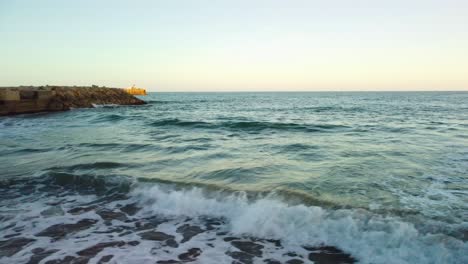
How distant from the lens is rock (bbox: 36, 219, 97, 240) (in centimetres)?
468

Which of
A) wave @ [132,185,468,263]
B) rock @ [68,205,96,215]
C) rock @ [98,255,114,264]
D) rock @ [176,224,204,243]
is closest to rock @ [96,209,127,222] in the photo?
rock @ [68,205,96,215]

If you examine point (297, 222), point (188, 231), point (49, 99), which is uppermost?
point (49, 99)

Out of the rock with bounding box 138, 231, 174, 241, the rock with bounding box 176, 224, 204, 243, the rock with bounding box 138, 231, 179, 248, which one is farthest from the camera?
the rock with bounding box 176, 224, 204, 243

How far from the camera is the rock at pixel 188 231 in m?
4.72

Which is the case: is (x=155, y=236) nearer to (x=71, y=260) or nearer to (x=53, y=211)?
(x=71, y=260)

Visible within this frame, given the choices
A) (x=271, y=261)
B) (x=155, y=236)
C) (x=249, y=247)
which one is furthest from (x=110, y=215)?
(x=271, y=261)

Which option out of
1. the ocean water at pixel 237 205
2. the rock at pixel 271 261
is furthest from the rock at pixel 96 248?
the rock at pixel 271 261

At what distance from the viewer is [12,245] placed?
4293 mm

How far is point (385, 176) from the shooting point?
741 centimetres

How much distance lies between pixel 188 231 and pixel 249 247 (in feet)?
3.50

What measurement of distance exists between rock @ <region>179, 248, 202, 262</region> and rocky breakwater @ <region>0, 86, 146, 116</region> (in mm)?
27224

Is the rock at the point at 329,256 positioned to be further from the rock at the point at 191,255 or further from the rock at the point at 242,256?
the rock at the point at 191,255

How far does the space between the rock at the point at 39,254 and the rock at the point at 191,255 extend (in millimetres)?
1645

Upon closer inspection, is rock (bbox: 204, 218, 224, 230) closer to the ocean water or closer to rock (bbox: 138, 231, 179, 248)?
the ocean water
